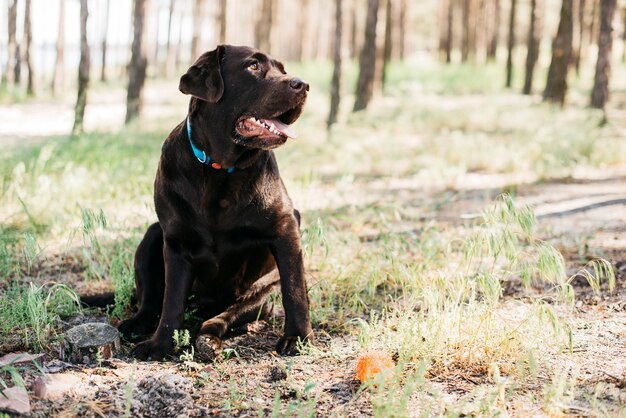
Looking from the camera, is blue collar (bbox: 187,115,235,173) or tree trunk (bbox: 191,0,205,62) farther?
tree trunk (bbox: 191,0,205,62)

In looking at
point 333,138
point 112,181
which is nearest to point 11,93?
point 333,138

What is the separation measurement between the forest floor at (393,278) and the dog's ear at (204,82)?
44.2 inches

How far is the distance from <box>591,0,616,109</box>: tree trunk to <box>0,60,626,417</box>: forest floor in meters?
1.83

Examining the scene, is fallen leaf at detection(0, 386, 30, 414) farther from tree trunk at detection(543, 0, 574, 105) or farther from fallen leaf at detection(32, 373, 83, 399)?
tree trunk at detection(543, 0, 574, 105)

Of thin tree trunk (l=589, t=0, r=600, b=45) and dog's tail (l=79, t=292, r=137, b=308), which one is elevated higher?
thin tree trunk (l=589, t=0, r=600, b=45)

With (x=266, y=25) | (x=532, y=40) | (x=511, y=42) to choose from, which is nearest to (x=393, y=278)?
(x=532, y=40)

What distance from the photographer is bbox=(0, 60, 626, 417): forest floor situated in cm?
283

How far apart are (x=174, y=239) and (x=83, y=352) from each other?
0.73 metres

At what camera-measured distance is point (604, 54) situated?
12445 mm

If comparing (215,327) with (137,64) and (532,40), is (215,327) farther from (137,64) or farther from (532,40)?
(532,40)

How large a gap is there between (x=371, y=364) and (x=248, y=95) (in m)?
1.54

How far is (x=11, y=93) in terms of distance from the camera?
2273cm

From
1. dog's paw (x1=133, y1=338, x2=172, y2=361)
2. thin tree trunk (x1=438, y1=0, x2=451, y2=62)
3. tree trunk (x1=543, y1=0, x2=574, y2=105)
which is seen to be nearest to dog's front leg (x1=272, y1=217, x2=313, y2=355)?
dog's paw (x1=133, y1=338, x2=172, y2=361)

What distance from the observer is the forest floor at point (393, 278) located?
9.29 ft
